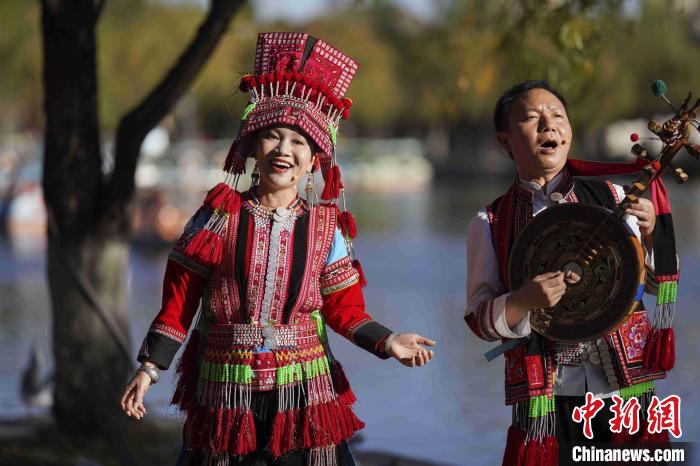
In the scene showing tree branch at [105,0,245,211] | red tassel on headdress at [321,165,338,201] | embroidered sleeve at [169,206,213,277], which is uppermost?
tree branch at [105,0,245,211]

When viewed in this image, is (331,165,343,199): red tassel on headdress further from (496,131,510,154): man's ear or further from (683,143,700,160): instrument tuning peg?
(683,143,700,160): instrument tuning peg

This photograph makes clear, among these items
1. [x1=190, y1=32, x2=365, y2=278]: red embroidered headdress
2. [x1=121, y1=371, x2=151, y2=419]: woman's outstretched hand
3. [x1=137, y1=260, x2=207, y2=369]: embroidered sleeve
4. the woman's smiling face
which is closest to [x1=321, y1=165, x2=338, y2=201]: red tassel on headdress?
[x1=190, y1=32, x2=365, y2=278]: red embroidered headdress

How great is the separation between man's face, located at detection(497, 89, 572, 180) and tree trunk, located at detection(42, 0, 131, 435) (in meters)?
A: 3.21

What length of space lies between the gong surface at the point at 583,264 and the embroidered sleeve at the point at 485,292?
8 cm

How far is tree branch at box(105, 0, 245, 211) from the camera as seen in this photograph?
19.7 ft

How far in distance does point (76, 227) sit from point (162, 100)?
2.72 ft

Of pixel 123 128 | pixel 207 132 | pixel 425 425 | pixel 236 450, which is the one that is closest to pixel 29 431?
pixel 123 128

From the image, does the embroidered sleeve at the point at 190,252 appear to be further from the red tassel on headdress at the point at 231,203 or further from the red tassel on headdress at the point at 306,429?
the red tassel on headdress at the point at 306,429

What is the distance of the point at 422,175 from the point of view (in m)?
42.0

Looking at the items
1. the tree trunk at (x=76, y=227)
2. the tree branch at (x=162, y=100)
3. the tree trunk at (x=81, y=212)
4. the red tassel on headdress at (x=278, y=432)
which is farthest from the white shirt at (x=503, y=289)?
the tree trunk at (x=76, y=227)

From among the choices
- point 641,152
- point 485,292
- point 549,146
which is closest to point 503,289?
point 485,292

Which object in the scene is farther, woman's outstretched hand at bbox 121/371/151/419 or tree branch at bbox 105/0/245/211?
tree branch at bbox 105/0/245/211

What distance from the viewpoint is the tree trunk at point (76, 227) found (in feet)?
20.4

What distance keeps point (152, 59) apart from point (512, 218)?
2004cm
